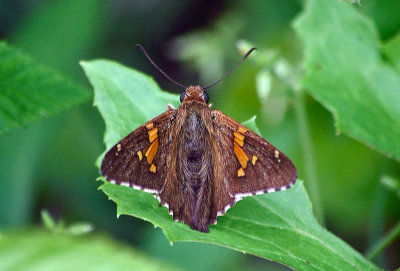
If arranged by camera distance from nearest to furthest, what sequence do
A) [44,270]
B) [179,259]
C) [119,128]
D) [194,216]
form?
1. [44,270]
2. [194,216]
3. [119,128]
4. [179,259]

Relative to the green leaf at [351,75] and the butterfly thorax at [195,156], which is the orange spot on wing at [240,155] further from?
the green leaf at [351,75]

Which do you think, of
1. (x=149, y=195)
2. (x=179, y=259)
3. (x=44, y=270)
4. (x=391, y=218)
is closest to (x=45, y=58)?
(x=179, y=259)

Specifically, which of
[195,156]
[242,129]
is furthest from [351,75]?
[195,156]

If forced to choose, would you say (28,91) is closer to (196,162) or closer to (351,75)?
(196,162)

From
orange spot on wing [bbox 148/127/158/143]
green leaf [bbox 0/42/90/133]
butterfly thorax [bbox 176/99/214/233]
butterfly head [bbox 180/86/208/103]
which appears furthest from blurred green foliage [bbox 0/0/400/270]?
green leaf [bbox 0/42/90/133]

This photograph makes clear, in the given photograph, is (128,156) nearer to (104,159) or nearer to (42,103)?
(104,159)

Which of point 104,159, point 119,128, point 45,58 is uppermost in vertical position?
point 45,58

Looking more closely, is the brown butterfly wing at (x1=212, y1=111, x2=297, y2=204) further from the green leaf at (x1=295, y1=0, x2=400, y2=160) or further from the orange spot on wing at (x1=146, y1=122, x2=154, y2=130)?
the green leaf at (x1=295, y1=0, x2=400, y2=160)

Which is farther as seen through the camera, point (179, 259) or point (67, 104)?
point (179, 259)
